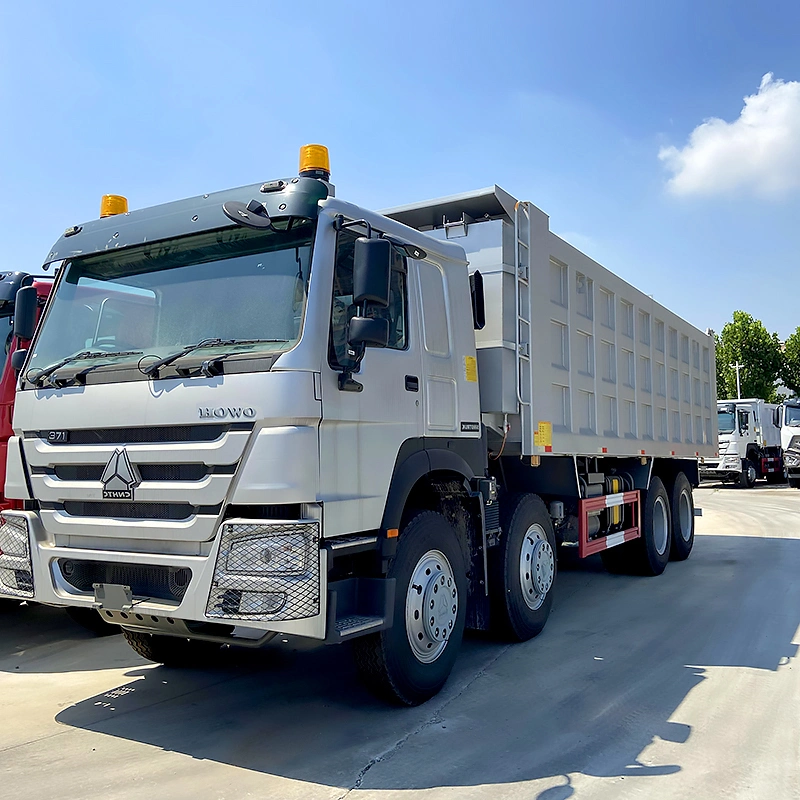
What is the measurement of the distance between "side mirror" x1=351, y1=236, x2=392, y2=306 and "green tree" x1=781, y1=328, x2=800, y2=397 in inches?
1933

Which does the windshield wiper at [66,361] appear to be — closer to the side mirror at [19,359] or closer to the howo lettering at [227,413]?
the side mirror at [19,359]

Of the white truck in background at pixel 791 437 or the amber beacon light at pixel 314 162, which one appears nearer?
the amber beacon light at pixel 314 162

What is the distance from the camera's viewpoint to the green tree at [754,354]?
47.0 meters

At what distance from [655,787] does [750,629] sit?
10.9 ft

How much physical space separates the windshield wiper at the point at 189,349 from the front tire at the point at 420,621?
4.68 feet

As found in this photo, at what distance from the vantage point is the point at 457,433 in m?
5.17

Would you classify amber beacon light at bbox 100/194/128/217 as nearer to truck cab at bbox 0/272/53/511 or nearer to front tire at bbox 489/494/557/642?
truck cab at bbox 0/272/53/511

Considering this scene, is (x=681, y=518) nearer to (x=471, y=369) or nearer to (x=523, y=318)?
(x=523, y=318)

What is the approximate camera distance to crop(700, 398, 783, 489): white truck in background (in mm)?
25375

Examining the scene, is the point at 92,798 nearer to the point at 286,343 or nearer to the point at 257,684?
the point at 257,684

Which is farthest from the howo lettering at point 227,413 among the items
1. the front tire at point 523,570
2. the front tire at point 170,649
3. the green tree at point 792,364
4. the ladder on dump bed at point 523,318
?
the green tree at point 792,364

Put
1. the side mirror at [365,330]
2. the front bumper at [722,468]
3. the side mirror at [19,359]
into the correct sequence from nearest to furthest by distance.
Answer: the side mirror at [365,330] < the side mirror at [19,359] < the front bumper at [722,468]

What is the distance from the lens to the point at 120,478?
410cm

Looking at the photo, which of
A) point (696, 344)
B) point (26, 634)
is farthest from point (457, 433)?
point (696, 344)
